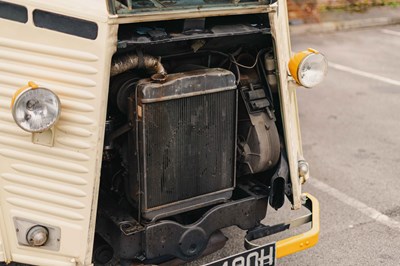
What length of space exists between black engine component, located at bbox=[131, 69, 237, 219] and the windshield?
372 millimetres

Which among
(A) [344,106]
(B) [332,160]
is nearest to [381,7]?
(A) [344,106]

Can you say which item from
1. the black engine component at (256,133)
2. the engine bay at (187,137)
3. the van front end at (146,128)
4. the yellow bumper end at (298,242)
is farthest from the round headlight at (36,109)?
the yellow bumper end at (298,242)

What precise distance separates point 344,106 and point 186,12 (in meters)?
4.77

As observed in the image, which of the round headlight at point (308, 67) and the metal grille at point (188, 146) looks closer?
the metal grille at point (188, 146)

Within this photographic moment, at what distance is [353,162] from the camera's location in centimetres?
585

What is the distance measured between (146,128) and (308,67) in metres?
1.09

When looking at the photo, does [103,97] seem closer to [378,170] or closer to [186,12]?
[186,12]

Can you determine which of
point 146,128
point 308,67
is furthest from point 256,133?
point 146,128

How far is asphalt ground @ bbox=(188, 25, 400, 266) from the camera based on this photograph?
4.38m

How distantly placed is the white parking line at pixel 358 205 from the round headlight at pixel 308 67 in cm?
181

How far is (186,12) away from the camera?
2973 millimetres

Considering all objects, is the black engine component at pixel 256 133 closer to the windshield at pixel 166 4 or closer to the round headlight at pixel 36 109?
the windshield at pixel 166 4

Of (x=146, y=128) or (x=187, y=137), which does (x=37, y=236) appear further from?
(x=187, y=137)

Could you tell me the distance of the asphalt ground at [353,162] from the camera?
4.38 m
